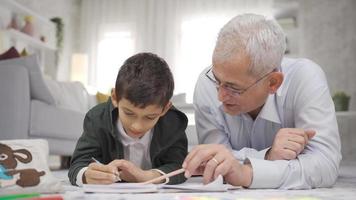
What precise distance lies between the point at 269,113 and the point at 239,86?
0.18 metres

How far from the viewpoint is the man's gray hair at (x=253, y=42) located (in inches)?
45.0

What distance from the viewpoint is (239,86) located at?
1.19 meters

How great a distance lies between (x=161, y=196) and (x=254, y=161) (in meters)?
0.29

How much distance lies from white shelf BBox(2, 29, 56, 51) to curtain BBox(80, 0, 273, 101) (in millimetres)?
1241

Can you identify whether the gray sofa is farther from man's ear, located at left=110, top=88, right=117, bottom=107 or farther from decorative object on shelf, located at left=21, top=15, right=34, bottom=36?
decorative object on shelf, located at left=21, top=15, right=34, bottom=36

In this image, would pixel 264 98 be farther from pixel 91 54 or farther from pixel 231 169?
pixel 91 54

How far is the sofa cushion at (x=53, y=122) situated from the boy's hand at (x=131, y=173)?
5.19 feet

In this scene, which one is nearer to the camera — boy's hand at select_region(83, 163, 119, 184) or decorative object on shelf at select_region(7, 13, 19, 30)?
boy's hand at select_region(83, 163, 119, 184)

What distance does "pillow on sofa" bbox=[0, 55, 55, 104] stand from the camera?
8.47 feet

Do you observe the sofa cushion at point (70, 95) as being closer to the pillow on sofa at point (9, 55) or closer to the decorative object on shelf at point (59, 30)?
the pillow on sofa at point (9, 55)

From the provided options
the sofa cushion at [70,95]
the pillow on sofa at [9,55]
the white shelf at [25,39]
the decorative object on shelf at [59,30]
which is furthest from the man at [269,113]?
the decorative object on shelf at [59,30]

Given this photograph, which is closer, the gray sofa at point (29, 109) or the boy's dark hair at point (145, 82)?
the boy's dark hair at point (145, 82)

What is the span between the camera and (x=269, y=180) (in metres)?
1.12

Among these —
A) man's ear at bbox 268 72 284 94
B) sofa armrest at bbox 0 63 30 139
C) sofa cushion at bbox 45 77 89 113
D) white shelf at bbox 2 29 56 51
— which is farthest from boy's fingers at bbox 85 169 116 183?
white shelf at bbox 2 29 56 51
